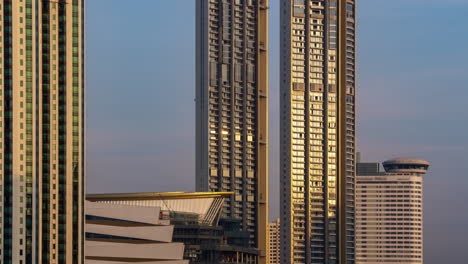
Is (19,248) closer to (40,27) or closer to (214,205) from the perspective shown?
(40,27)

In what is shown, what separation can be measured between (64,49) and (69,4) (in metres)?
3.98

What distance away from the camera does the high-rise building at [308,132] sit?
18050 cm

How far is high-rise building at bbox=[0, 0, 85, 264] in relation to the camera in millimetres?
98125

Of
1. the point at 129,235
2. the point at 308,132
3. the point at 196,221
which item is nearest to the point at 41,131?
the point at 129,235

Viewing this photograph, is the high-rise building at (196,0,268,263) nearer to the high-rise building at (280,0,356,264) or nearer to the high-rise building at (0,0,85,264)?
the high-rise building at (280,0,356,264)

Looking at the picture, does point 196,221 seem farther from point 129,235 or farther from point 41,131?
point 41,131

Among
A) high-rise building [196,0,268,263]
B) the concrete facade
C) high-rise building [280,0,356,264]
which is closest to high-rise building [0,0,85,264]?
the concrete facade

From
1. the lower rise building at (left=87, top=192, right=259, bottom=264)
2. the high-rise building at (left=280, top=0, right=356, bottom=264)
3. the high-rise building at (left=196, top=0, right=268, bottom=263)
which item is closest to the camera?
the lower rise building at (left=87, top=192, right=259, bottom=264)

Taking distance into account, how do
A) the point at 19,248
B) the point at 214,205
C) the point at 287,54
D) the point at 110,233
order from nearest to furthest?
the point at 19,248, the point at 110,233, the point at 214,205, the point at 287,54

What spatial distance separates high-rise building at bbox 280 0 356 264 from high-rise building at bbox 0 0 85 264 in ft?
251

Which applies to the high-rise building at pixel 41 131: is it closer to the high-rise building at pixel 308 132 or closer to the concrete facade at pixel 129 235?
the concrete facade at pixel 129 235

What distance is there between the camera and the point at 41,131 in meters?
101

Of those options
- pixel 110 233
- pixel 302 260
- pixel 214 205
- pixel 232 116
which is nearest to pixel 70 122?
pixel 110 233

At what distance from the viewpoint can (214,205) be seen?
148375 mm
